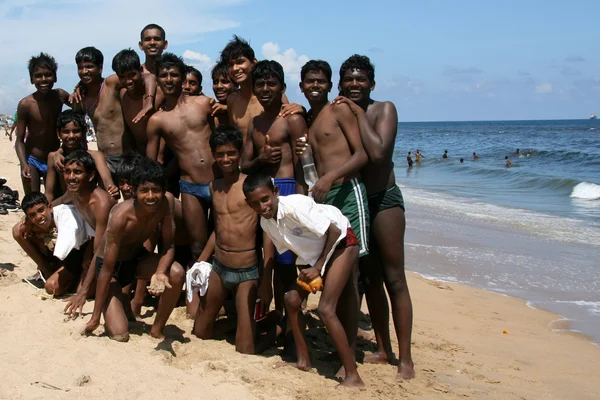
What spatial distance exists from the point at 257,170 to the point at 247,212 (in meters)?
0.34

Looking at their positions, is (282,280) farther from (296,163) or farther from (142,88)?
(142,88)

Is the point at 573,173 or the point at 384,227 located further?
the point at 573,173

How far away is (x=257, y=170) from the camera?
4824 mm

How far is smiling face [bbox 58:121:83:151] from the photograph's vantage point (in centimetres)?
564

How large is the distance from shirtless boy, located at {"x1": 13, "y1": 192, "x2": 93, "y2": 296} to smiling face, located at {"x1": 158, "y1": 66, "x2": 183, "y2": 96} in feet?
4.65

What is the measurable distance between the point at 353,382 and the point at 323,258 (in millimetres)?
797

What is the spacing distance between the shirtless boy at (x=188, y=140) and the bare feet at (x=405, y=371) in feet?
6.43

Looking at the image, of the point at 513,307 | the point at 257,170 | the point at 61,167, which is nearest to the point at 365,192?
the point at 257,170

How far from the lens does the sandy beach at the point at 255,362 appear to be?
12.5ft

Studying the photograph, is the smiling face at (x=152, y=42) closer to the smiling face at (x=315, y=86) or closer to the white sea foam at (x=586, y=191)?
the smiling face at (x=315, y=86)

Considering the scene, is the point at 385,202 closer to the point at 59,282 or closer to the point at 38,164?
the point at 59,282

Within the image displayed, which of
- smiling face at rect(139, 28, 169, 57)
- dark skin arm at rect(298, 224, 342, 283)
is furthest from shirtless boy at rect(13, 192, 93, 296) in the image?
dark skin arm at rect(298, 224, 342, 283)

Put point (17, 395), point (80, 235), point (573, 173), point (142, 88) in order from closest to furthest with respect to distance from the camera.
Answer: point (17, 395)
point (80, 235)
point (142, 88)
point (573, 173)

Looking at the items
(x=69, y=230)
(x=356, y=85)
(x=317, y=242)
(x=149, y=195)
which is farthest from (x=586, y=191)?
Answer: (x=149, y=195)
